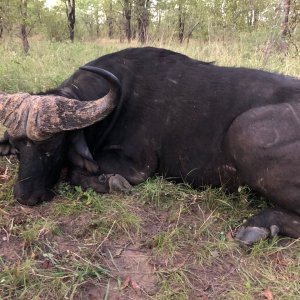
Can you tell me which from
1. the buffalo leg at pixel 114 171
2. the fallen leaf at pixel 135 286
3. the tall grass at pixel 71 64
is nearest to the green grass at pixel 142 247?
the fallen leaf at pixel 135 286

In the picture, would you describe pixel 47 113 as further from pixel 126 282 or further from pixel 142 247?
pixel 126 282

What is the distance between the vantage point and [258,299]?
103 inches

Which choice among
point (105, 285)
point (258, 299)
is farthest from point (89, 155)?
point (258, 299)

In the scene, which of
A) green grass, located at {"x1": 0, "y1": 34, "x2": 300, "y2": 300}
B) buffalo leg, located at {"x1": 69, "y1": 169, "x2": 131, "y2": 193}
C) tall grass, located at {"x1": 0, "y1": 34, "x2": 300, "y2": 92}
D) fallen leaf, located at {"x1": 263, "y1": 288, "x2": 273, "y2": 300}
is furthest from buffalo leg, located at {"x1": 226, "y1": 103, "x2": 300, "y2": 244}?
tall grass, located at {"x1": 0, "y1": 34, "x2": 300, "y2": 92}

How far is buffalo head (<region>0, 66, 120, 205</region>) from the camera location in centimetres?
344

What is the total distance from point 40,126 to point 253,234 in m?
1.93

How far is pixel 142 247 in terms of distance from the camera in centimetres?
308

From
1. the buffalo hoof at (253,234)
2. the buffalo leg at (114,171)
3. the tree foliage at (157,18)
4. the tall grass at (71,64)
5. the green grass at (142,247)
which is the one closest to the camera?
the green grass at (142,247)

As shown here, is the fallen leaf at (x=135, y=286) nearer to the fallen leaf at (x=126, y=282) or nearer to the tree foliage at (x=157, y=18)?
the fallen leaf at (x=126, y=282)

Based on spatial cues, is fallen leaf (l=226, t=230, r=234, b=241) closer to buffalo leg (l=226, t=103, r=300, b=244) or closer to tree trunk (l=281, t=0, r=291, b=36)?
buffalo leg (l=226, t=103, r=300, b=244)

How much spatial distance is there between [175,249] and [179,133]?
1.24 m

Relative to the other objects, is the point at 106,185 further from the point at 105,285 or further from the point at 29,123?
the point at 105,285

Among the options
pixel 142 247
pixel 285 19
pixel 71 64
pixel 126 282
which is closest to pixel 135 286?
pixel 126 282

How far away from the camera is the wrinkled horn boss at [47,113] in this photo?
11.2 feet
